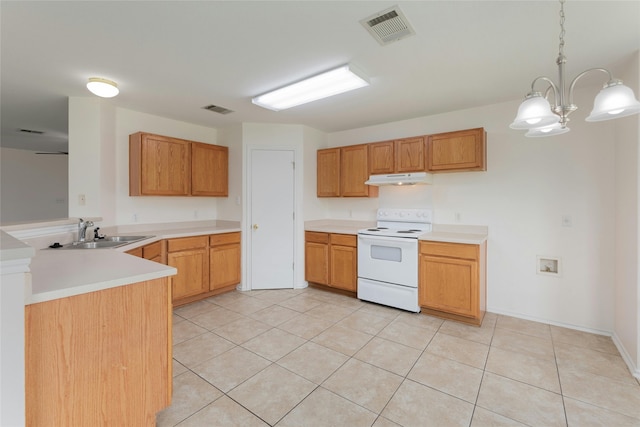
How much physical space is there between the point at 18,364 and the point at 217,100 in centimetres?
272

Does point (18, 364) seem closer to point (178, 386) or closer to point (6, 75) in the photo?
point (178, 386)

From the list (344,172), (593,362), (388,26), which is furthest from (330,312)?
(388,26)

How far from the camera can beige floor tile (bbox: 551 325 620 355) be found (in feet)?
7.93

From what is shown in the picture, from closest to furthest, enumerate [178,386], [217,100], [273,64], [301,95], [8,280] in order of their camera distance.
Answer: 1. [8,280]
2. [178,386]
3. [273,64]
4. [301,95]
5. [217,100]

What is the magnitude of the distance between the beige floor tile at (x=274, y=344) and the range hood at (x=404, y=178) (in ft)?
6.76

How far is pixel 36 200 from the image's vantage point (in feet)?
18.4

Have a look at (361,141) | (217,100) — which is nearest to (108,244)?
(217,100)

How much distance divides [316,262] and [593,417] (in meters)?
2.91

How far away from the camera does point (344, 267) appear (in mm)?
3729

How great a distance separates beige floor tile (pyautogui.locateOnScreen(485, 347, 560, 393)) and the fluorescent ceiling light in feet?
8.25

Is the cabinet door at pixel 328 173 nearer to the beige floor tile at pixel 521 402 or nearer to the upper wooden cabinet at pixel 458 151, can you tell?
the upper wooden cabinet at pixel 458 151

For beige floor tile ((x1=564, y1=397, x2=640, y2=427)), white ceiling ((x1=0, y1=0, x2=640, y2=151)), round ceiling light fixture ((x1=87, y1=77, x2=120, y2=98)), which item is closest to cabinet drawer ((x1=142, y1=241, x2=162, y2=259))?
round ceiling light fixture ((x1=87, y1=77, x2=120, y2=98))

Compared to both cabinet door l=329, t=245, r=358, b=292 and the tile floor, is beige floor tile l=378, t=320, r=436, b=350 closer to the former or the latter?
the tile floor

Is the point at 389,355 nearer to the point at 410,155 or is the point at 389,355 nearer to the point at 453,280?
the point at 453,280
